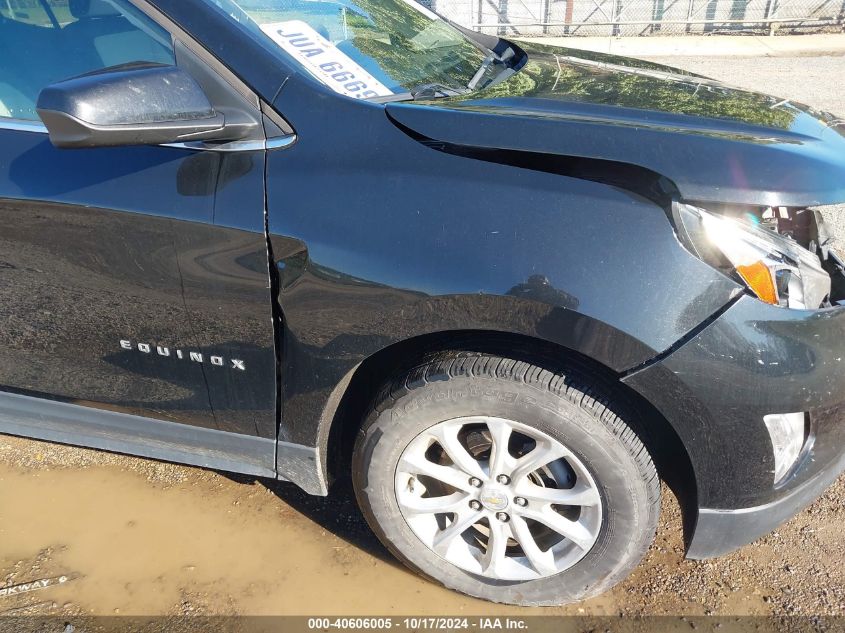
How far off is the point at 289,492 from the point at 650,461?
1.40 metres

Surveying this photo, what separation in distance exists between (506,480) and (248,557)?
3.28ft

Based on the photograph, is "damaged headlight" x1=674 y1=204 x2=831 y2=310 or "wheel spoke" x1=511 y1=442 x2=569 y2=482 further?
"wheel spoke" x1=511 y1=442 x2=569 y2=482

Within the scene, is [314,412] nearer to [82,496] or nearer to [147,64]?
[147,64]

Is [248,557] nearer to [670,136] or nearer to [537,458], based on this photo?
[537,458]

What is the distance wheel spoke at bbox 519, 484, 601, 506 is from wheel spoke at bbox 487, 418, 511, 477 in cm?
10

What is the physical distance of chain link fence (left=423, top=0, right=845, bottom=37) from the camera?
13.2m

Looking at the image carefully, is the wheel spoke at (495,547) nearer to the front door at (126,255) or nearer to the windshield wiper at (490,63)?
the front door at (126,255)

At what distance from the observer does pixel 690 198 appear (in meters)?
1.56

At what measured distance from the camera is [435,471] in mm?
1925

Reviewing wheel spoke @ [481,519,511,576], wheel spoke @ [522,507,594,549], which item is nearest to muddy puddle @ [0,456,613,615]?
wheel spoke @ [481,519,511,576]

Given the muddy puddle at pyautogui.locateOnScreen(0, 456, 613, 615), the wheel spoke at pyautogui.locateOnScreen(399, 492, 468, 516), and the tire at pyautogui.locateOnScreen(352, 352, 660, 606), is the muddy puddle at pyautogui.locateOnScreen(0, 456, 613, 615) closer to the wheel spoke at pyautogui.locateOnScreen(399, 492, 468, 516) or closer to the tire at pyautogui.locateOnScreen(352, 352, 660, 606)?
the tire at pyautogui.locateOnScreen(352, 352, 660, 606)

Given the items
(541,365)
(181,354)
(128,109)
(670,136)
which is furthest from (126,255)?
(670,136)

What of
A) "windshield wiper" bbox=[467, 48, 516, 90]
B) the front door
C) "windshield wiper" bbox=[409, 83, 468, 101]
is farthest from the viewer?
"windshield wiper" bbox=[467, 48, 516, 90]

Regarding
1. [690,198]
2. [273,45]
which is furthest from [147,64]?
[690,198]
